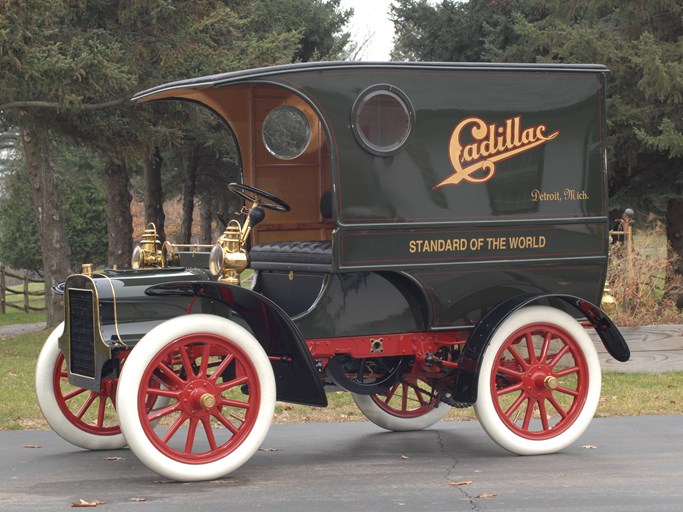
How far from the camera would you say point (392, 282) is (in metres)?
6.62

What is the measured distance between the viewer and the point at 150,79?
1498cm

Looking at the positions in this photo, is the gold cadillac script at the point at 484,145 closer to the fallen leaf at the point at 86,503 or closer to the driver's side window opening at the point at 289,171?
the driver's side window opening at the point at 289,171

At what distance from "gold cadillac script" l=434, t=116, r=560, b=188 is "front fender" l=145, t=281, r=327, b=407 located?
1239 millimetres

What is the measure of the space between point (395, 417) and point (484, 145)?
215 cm

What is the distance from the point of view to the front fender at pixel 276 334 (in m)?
6.07

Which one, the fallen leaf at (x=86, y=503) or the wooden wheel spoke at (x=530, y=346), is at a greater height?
the wooden wheel spoke at (x=530, y=346)

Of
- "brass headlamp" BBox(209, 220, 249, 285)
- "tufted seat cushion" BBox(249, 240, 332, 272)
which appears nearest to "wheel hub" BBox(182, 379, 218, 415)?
"brass headlamp" BBox(209, 220, 249, 285)

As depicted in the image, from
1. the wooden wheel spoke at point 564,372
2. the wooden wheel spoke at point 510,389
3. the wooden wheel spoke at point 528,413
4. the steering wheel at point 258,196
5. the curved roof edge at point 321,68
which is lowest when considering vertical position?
the wooden wheel spoke at point 528,413

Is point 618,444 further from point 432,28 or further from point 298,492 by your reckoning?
point 432,28

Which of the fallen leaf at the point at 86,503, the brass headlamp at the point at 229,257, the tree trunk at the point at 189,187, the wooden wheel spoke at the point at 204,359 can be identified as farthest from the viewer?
the tree trunk at the point at 189,187

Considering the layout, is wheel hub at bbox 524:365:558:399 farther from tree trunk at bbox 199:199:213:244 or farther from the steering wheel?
tree trunk at bbox 199:199:213:244

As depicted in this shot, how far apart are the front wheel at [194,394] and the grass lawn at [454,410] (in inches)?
96.1

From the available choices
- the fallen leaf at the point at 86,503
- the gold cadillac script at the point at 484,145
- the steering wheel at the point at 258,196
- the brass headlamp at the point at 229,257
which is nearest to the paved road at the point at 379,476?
the fallen leaf at the point at 86,503

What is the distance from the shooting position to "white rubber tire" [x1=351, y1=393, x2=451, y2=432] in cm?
775
